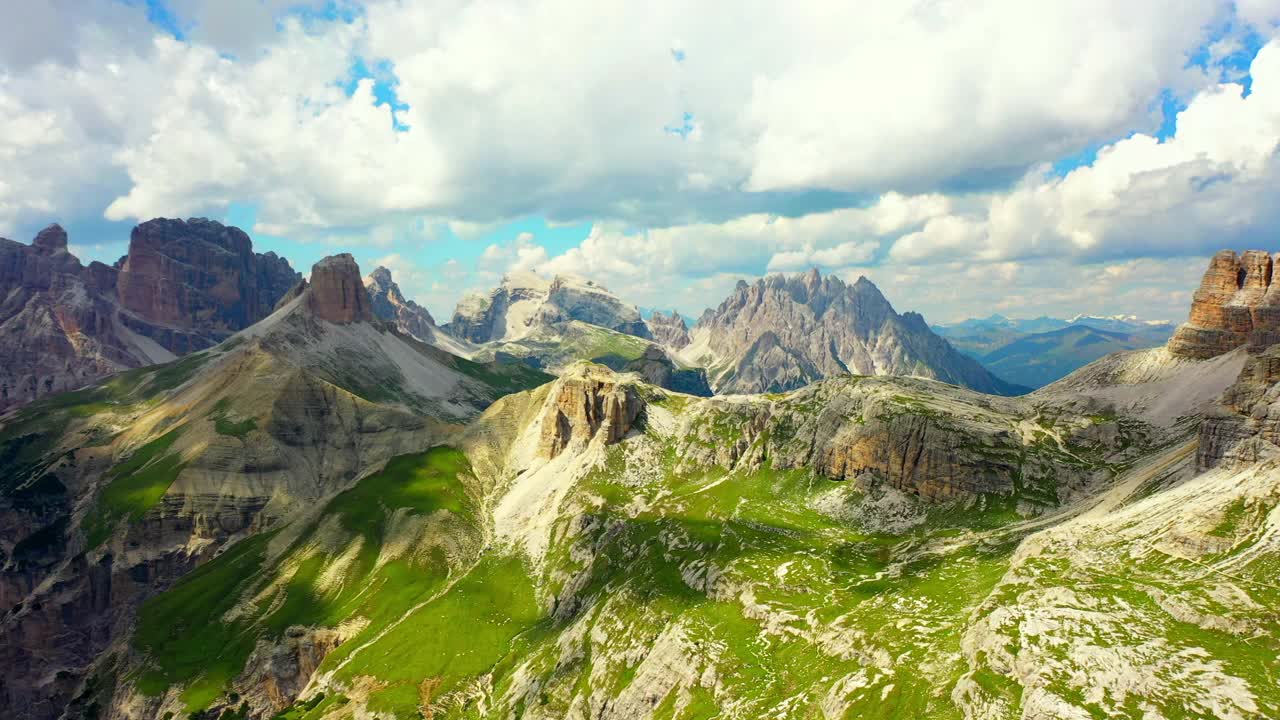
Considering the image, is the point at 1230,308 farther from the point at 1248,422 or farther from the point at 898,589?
the point at 898,589

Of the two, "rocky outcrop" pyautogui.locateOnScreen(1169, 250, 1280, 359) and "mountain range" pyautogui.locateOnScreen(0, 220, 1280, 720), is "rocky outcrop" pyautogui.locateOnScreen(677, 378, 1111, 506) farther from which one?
"rocky outcrop" pyautogui.locateOnScreen(1169, 250, 1280, 359)

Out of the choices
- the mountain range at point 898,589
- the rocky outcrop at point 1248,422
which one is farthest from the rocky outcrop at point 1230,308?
the rocky outcrop at point 1248,422

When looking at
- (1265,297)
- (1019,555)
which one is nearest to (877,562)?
(1019,555)

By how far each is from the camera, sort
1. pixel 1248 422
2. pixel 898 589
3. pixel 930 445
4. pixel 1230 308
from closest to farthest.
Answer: pixel 1248 422 → pixel 898 589 → pixel 930 445 → pixel 1230 308

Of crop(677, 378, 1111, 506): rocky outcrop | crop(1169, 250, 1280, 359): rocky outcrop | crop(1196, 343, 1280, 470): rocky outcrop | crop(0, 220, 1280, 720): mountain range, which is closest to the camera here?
crop(0, 220, 1280, 720): mountain range

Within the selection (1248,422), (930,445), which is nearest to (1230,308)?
(1248,422)

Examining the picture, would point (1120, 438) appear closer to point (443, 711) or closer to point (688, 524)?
point (688, 524)

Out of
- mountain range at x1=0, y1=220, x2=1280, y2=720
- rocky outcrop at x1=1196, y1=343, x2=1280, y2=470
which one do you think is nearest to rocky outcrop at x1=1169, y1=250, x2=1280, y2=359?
mountain range at x1=0, y1=220, x2=1280, y2=720

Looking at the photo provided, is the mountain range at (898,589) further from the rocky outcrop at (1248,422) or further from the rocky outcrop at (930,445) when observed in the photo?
the rocky outcrop at (930,445)

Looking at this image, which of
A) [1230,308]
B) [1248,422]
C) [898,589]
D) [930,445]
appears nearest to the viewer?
[1248,422]

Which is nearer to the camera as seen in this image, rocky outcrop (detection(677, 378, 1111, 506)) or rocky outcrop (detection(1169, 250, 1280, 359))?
rocky outcrop (detection(677, 378, 1111, 506))
